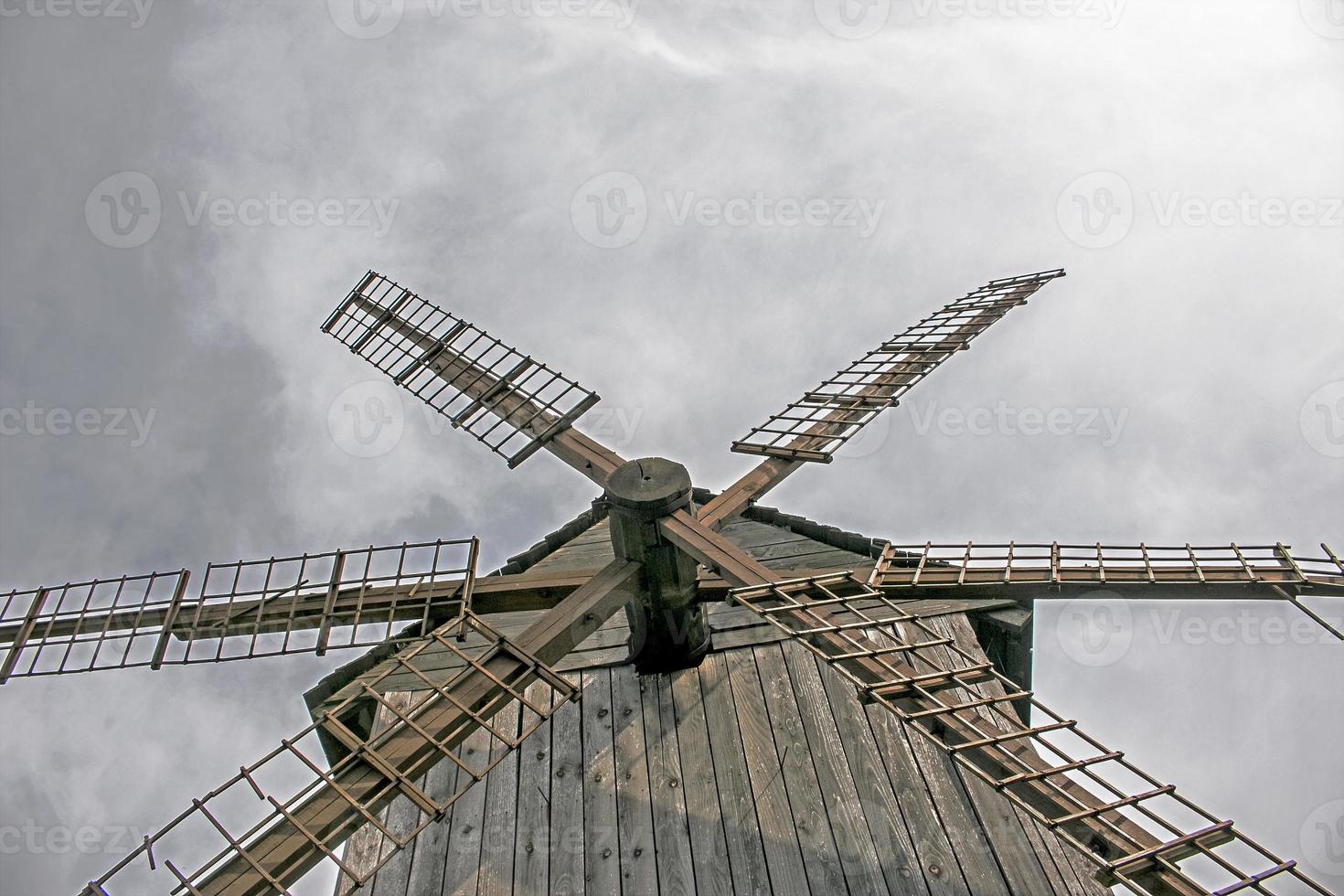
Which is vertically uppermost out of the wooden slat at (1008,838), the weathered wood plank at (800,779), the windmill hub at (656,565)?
the windmill hub at (656,565)

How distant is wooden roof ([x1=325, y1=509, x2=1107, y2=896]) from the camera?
6828mm

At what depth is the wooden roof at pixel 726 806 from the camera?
6828 mm

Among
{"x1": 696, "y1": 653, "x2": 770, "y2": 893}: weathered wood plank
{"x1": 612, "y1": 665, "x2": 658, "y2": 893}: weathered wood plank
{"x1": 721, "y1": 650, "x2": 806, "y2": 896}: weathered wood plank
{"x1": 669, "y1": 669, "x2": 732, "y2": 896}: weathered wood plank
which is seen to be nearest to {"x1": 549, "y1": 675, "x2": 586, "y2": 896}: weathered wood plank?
{"x1": 612, "y1": 665, "x2": 658, "y2": 893}: weathered wood plank

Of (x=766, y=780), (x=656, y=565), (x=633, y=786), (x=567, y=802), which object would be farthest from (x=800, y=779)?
(x=656, y=565)

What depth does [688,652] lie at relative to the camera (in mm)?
8773

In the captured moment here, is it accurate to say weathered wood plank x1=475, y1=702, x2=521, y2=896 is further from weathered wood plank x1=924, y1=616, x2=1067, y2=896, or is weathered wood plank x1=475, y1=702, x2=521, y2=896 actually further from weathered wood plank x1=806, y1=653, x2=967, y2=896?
weathered wood plank x1=924, y1=616, x2=1067, y2=896

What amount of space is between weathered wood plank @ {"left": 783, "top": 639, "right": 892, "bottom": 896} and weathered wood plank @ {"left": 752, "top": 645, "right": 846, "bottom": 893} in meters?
0.05

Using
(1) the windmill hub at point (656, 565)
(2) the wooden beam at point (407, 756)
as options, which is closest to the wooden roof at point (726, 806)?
(1) the windmill hub at point (656, 565)

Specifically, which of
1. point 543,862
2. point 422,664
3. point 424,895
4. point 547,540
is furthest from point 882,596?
point 547,540

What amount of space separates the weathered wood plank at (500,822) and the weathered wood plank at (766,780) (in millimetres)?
1745

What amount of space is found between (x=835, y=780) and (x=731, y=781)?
75cm

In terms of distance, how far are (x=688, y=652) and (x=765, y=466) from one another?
1.71 meters

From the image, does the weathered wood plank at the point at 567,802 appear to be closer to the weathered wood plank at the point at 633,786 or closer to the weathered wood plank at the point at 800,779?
the weathered wood plank at the point at 633,786

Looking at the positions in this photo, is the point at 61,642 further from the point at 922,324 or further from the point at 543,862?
the point at 922,324
